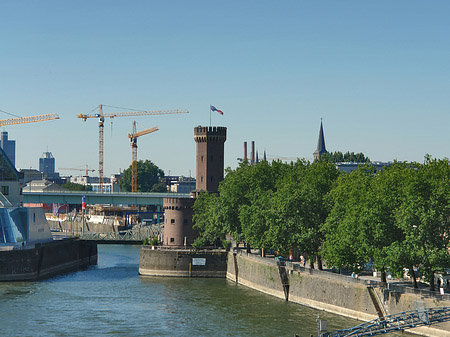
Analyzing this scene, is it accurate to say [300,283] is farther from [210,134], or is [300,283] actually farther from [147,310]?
[210,134]

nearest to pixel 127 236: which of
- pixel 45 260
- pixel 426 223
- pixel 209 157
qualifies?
pixel 209 157

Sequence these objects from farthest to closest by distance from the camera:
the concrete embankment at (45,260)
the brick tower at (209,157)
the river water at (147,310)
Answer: the brick tower at (209,157) → the concrete embankment at (45,260) → the river water at (147,310)

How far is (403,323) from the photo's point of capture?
71.1 metres

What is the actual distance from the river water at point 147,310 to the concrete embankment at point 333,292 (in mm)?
1540

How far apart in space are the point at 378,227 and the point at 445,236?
6.37m

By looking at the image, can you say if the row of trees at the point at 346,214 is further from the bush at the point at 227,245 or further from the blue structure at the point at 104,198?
the blue structure at the point at 104,198

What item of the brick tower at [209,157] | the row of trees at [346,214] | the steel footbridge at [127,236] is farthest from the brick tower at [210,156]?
the steel footbridge at [127,236]

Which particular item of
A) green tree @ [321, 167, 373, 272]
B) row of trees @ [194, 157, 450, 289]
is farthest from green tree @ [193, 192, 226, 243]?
green tree @ [321, 167, 373, 272]

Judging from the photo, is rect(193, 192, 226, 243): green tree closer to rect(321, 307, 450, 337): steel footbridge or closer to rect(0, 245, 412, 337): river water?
rect(0, 245, 412, 337): river water

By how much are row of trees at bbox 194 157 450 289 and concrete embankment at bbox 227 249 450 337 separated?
2208 millimetres

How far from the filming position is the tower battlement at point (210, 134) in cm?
13762

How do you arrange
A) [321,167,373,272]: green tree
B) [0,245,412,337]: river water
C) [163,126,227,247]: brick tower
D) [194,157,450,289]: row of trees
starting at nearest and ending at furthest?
[194,157,450,289]: row of trees, [0,245,412,337]: river water, [321,167,373,272]: green tree, [163,126,227,247]: brick tower

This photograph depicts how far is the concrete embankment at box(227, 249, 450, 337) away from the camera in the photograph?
75444 mm

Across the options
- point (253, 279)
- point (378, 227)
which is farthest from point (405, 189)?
point (253, 279)
